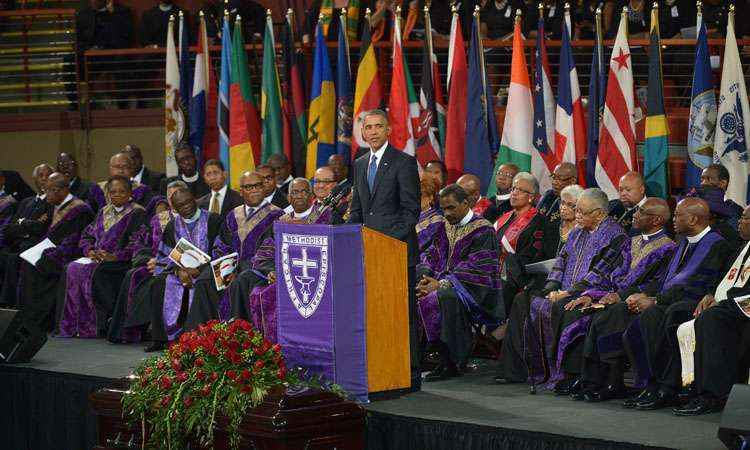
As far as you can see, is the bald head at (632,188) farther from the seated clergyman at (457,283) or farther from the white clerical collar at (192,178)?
the white clerical collar at (192,178)

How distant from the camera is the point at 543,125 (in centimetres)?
1162

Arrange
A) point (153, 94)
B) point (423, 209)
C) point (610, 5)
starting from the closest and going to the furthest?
point (423, 209) → point (610, 5) → point (153, 94)

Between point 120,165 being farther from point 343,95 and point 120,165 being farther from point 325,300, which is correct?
point 325,300

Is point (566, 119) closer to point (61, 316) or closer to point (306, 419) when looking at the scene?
point (61, 316)

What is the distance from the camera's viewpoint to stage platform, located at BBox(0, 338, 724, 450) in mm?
6188

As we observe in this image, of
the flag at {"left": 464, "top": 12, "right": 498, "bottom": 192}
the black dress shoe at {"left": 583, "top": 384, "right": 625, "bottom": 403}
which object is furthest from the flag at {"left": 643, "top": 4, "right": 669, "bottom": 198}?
the black dress shoe at {"left": 583, "top": 384, "right": 625, "bottom": 403}

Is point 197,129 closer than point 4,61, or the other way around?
point 197,129

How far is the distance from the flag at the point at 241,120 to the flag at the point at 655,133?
14.1ft

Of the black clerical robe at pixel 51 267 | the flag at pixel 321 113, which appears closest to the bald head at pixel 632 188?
the flag at pixel 321 113

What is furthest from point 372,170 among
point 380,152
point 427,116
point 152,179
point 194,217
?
point 152,179

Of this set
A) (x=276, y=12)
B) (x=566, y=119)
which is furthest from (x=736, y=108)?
(x=276, y=12)

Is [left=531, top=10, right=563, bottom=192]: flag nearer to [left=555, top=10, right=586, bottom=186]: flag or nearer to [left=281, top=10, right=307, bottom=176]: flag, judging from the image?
[left=555, top=10, right=586, bottom=186]: flag

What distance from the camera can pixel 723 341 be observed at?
6.92 m

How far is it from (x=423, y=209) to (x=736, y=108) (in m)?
3.36
